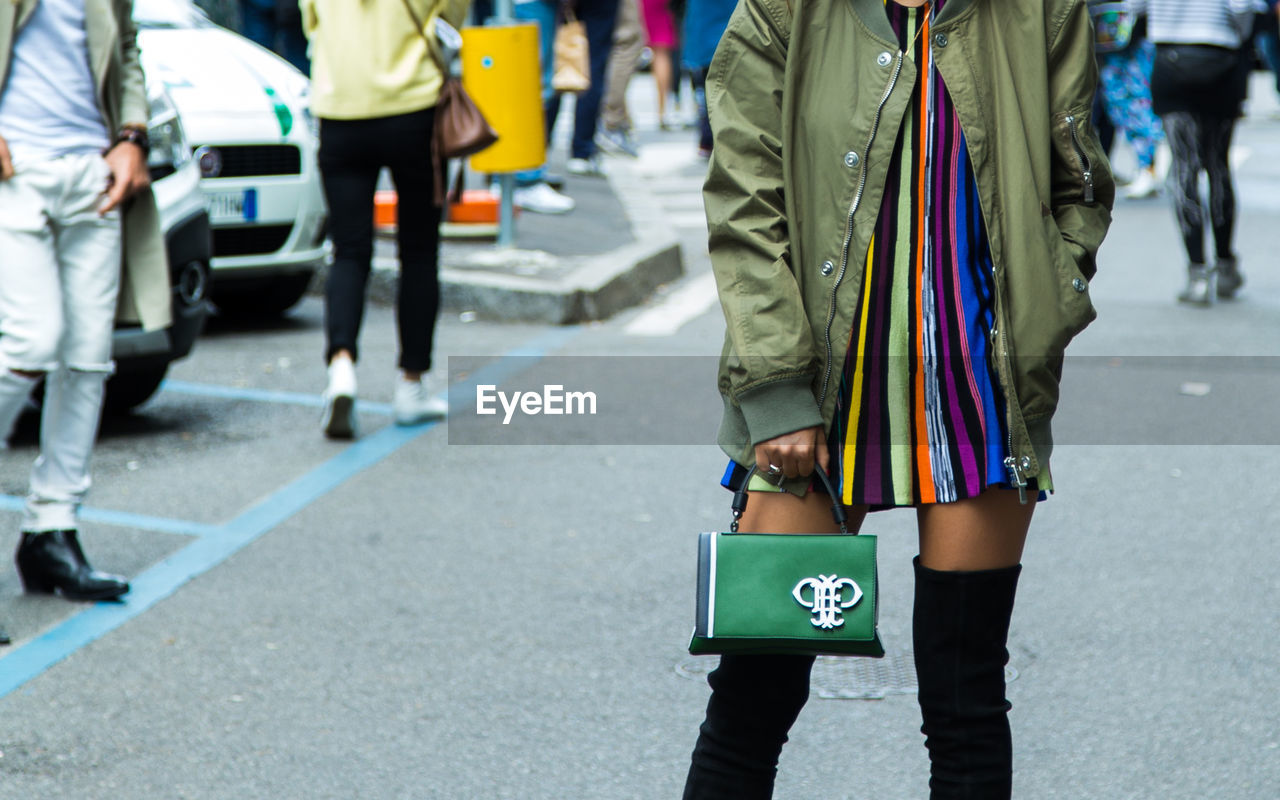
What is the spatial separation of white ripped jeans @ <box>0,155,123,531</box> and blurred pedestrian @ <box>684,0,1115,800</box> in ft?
7.64

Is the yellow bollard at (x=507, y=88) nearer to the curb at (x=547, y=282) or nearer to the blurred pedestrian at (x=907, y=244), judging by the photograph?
the curb at (x=547, y=282)

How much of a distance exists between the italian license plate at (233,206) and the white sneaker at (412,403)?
1.72 metres

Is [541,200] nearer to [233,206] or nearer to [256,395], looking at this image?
[233,206]

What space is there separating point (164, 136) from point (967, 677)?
4.23m

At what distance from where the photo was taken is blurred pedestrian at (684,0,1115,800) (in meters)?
2.33

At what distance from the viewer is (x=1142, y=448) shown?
610 centimetres

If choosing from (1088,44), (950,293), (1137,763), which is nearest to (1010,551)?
(950,293)

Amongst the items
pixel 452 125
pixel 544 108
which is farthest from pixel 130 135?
pixel 544 108

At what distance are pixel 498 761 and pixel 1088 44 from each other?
187 centimetres

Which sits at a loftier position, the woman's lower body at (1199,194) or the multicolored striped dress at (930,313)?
the multicolored striped dress at (930,313)

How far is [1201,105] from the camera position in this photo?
8586mm

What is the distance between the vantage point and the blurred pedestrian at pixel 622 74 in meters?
14.7

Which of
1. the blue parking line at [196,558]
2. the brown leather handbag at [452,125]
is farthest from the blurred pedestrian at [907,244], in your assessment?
the brown leather handbag at [452,125]

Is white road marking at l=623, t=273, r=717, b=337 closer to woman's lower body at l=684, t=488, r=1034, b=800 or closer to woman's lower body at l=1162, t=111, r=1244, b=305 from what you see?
woman's lower body at l=1162, t=111, r=1244, b=305
